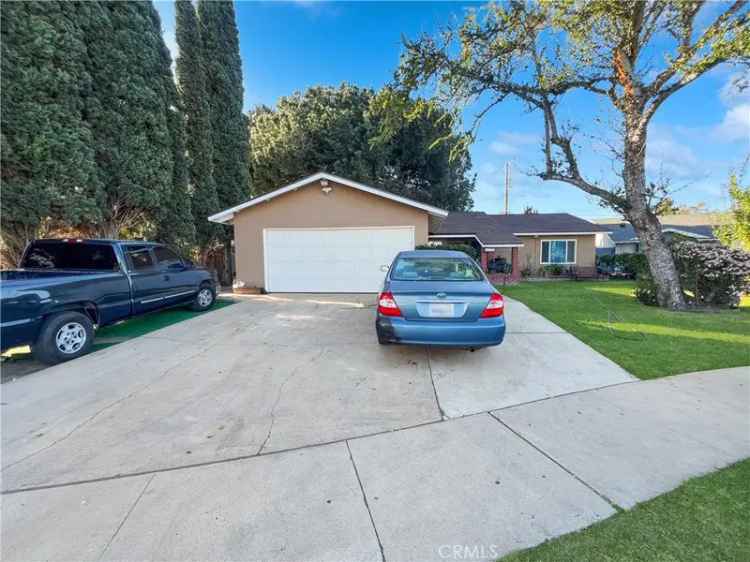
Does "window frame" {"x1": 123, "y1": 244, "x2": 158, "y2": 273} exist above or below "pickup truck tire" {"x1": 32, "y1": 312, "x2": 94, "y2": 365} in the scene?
above

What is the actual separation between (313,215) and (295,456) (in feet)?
29.5

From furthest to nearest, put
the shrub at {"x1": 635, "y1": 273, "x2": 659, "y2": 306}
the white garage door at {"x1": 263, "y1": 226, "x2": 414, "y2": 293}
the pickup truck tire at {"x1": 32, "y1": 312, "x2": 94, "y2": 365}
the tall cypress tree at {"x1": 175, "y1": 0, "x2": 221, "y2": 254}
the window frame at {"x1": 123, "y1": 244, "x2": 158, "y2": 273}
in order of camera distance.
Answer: the tall cypress tree at {"x1": 175, "y1": 0, "x2": 221, "y2": 254} → the white garage door at {"x1": 263, "y1": 226, "x2": 414, "y2": 293} → the shrub at {"x1": 635, "y1": 273, "x2": 659, "y2": 306} → the window frame at {"x1": 123, "y1": 244, "x2": 158, "y2": 273} → the pickup truck tire at {"x1": 32, "y1": 312, "x2": 94, "y2": 365}

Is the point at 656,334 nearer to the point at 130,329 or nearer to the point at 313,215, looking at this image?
the point at 313,215

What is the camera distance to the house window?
66.5ft

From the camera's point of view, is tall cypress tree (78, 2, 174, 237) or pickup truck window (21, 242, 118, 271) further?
tall cypress tree (78, 2, 174, 237)

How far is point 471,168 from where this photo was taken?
87.5ft

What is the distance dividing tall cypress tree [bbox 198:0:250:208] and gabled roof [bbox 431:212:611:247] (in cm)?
1034

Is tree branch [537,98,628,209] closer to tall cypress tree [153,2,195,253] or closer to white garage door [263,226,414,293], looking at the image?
white garage door [263,226,414,293]

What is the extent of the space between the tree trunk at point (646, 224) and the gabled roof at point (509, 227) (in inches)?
305

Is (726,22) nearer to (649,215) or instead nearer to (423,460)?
(649,215)

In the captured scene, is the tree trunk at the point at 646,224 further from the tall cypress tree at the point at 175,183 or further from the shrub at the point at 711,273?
the tall cypress tree at the point at 175,183

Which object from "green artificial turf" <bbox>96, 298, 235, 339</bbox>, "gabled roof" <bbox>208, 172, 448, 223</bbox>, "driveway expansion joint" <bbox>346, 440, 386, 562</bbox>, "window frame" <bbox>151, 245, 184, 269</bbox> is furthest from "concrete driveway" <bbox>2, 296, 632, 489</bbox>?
"gabled roof" <bbox>208, 172, 448, 223</bbox>

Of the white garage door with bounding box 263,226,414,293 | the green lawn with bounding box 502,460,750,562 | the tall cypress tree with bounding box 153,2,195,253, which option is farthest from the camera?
the tall cypress tree with bounding box 153,2,195,253

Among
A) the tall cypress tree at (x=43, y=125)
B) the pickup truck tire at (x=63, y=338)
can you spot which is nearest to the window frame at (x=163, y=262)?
the pickup truck tire at (x=63, y=338)
